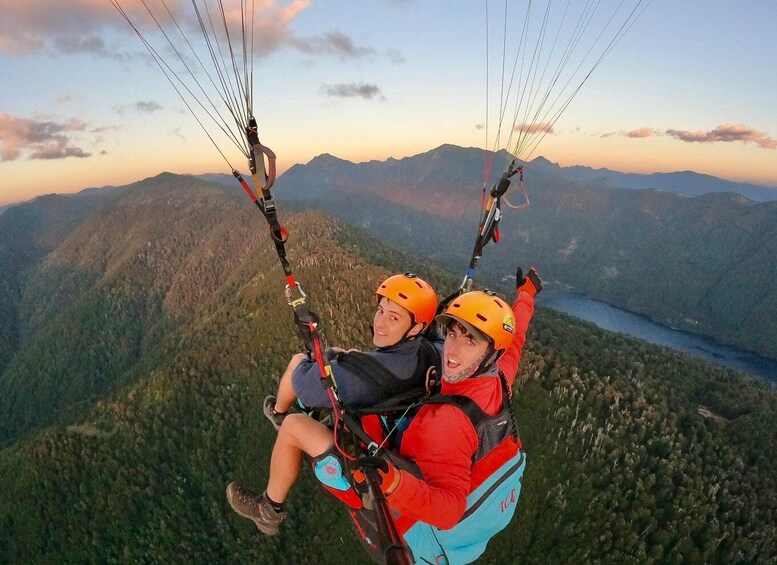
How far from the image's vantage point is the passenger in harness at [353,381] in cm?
568

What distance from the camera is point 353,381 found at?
5988 mm

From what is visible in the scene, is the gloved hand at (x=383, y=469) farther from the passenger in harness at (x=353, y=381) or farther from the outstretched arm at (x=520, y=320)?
the outstretched arm at (x=520, y=320)

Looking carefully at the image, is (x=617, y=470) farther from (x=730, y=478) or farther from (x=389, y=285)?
(x=389, y=285)

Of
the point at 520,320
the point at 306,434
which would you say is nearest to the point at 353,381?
the point at 306,434

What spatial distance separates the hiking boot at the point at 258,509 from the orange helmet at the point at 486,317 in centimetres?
370

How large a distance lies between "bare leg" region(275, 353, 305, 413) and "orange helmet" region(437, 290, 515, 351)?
7.08ft

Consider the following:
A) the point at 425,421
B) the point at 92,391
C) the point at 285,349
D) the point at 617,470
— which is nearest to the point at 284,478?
the point at 425,421

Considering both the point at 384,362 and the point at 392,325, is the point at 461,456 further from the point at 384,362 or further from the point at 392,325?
the point at 392,325

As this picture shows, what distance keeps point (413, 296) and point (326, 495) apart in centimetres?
7624

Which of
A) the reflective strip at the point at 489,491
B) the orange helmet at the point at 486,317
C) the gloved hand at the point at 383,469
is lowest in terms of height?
the reflective strip at the point at 489,491

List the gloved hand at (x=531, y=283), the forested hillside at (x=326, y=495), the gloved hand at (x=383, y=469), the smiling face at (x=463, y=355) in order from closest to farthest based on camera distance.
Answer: the gloved hand at (x=383, y=469) → the smiling face at (x=463, y=355) → the gloved hand at (x=531, y=283) → the forested hillside at (x=326, y=495)

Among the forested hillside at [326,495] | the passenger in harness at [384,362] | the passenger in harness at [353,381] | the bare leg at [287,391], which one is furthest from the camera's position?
the forested hillside at [326,495]

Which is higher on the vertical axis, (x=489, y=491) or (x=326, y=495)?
(x=489, y=491)

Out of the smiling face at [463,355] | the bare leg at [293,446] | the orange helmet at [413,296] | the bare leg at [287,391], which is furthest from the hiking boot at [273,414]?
the smiling face at [463,355]
